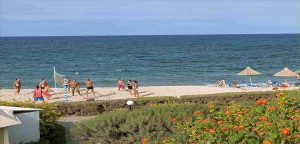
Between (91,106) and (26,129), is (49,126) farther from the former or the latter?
(91,106)

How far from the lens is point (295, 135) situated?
20.5 feet

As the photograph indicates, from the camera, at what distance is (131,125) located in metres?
10.6

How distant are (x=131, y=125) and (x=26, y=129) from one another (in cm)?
289

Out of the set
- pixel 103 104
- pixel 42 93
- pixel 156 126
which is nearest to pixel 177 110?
pixel 156 126

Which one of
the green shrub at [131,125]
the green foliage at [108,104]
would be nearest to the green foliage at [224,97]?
the green foliage at [108,104]

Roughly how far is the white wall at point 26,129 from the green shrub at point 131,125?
3.89 ft

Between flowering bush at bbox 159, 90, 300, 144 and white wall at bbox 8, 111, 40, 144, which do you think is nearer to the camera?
flowering bush at bbox 159, 90, 300, 144

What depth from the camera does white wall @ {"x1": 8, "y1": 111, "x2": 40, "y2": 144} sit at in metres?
11.6

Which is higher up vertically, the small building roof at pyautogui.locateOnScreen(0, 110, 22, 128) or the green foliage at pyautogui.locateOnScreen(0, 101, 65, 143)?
the small building roof at pyautogui.locateOnScreen(0, 110, 22, 128)

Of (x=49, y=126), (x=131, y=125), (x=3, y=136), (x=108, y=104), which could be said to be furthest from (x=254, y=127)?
(x=108, y=104)

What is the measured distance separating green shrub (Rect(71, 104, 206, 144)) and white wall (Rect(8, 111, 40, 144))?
1.19 m

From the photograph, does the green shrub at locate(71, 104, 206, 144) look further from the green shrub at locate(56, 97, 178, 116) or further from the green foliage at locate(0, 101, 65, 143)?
the green shrub at locate(56, 97, 178, 116)

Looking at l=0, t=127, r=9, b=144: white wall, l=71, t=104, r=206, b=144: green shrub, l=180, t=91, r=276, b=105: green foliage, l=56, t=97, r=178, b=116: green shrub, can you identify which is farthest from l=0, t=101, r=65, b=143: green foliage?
l=180, t=91, r=276, b=105: green foliage

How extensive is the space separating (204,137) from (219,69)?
5023cm
